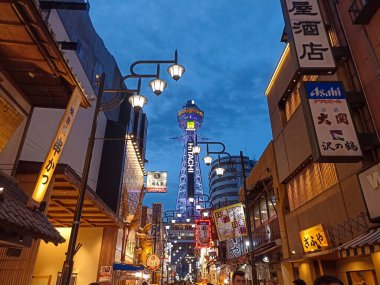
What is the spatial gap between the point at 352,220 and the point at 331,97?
4.77 metres

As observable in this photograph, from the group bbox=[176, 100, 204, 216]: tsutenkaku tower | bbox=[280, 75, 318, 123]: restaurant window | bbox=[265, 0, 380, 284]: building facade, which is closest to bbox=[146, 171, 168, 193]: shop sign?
bbox=[265, 0, 380, 284]: building facade

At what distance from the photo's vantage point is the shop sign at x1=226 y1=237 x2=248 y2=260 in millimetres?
29128

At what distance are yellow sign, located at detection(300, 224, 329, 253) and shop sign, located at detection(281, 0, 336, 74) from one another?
724 centimetres

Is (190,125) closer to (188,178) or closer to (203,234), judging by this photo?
(188,178)

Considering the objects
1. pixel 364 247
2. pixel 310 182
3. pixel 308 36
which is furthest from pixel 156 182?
pixel 364 247

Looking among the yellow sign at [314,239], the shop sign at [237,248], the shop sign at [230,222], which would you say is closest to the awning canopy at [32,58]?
the yellow sign at [314,239]

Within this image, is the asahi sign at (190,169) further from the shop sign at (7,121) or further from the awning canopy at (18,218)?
the awning canopy at (18,218)

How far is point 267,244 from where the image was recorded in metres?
20.4

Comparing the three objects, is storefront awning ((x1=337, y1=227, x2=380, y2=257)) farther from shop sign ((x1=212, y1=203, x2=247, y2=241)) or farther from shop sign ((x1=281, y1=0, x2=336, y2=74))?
shop sign ((x1=212, y1=203, x2=247, y2=241))

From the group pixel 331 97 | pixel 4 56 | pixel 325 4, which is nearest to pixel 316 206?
pixel 331 97

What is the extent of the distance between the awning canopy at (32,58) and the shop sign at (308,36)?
8.23 meters

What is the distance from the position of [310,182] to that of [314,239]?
305 centimetres

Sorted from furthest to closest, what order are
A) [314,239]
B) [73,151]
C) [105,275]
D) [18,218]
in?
1. [73,151]
2. [314,239]
3. [105,275]
4. [18,218]

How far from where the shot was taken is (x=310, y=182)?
15203 millimetres
